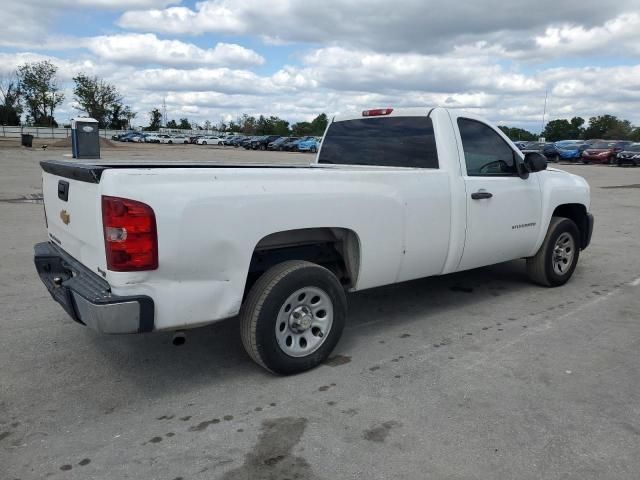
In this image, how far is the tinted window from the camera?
16.3ft

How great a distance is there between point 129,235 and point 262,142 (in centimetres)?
5602

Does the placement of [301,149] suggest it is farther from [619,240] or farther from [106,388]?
[106,388]

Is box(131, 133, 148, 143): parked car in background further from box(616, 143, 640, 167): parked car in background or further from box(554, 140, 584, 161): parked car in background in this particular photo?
box(616, 143, 640, 167): parked car in background

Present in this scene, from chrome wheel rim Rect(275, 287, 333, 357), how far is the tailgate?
1215 mm

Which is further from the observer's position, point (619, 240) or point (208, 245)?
point (619, 240)

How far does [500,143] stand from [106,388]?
4084 millimetres

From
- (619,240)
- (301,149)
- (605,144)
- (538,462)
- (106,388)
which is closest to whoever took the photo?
(538,462)

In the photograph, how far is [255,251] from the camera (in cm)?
384

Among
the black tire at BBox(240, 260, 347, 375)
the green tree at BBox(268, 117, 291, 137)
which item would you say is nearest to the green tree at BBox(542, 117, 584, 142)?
the green tree at BBox(268, 117, 291, 137)

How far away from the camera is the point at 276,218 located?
3.55m

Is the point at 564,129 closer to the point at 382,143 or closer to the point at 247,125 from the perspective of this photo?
the point at 247,125

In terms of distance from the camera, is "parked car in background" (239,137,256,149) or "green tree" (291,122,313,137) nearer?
"parked car in background" (239,137,256,149)

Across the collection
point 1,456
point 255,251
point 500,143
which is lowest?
point 1,456

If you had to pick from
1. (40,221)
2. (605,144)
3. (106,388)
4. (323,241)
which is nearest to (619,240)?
(323,241)
